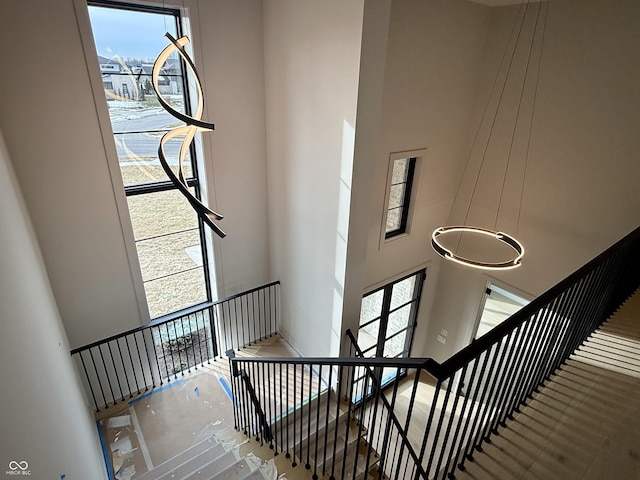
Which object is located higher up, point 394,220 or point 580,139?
point 580,139

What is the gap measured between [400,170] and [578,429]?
12.3ft

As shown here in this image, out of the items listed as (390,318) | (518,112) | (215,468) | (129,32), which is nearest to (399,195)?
(518,112)

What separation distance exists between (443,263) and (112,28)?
569cm

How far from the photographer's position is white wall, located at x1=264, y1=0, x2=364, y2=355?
3670mm

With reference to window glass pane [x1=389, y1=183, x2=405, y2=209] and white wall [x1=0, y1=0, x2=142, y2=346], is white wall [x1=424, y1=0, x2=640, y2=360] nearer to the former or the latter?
window glass pane [x1=389, y1=183, x2=405, y2=209]

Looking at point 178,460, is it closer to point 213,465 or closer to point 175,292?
point 213,465

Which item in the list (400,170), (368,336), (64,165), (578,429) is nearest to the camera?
(578,429)

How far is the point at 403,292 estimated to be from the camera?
6406mm

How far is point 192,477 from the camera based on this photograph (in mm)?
3545

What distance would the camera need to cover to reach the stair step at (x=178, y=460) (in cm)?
372

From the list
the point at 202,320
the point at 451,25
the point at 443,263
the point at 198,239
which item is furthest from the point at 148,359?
the point at 451,25

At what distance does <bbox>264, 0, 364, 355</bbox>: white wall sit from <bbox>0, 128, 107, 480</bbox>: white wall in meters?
2.78

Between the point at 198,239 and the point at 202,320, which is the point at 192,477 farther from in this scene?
the point at 198,239

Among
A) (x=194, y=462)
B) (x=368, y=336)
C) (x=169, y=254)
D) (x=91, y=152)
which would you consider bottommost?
(x=368, y=336)
